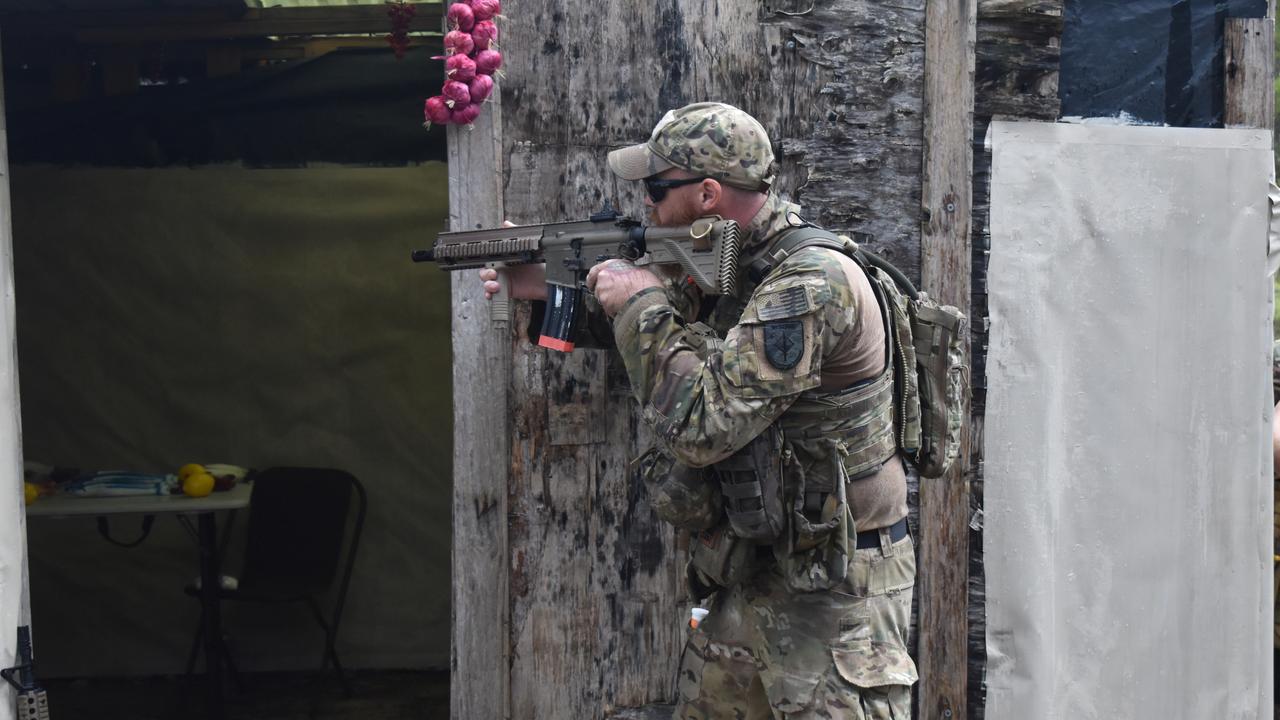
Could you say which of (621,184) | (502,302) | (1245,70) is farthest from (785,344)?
(1245,70)

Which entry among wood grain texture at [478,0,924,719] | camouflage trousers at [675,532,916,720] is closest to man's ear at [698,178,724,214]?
wood grain texture at [478,0,924,719]

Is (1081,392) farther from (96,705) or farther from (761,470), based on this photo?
(96,705)

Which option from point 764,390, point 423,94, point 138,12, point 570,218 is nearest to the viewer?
point 764,390

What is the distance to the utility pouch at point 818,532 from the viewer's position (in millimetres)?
2664

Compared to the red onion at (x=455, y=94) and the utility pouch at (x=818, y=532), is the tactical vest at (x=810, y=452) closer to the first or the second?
the utility pouch at (x=818, y=532)

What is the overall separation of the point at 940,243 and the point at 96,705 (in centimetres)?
420

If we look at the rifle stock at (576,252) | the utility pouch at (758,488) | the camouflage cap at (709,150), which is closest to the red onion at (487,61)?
the rifle stock at (576,252)

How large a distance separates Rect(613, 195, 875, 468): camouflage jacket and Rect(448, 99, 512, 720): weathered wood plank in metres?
0.91

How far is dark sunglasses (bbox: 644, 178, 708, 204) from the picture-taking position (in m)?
2.83

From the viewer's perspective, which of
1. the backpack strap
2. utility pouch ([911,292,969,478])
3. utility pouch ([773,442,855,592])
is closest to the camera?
utility pouch ([773,442,855,592])

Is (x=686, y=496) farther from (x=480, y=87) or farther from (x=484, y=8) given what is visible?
(x=484, y=8)

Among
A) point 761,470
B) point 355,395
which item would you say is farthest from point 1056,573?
point 355,395

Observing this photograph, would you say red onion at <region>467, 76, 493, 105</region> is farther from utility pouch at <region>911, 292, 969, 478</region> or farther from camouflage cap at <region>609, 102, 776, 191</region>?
utility pouch at <region>911, 292, 969, 478</region>

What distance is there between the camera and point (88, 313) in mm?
5809
